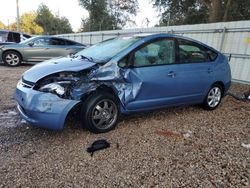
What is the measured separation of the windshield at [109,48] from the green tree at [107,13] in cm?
3080

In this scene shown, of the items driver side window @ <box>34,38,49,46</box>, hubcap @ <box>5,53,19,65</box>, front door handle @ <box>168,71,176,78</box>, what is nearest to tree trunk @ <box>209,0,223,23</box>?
driver side window @ <box>34,38,49,46</box>

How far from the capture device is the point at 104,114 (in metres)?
4.10

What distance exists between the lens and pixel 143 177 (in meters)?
3.00

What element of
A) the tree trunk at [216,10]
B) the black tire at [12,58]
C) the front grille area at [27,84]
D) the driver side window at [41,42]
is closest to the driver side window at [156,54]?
the front grille area at [27,84]

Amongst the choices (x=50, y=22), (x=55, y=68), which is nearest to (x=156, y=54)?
(x=55, y=68)

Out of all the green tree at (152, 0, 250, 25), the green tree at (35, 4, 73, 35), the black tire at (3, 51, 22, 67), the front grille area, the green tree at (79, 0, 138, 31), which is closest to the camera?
the front grille area

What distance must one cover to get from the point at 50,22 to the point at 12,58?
40.4 m

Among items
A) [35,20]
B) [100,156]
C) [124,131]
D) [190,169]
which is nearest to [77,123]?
[124,131]

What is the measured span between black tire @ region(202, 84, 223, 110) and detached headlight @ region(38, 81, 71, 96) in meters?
3.08

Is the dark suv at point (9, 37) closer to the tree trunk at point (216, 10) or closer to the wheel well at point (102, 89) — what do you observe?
the tree trunk at point (216, 10)

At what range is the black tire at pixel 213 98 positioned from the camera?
5.54 metres

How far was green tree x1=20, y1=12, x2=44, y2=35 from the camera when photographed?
172 ft

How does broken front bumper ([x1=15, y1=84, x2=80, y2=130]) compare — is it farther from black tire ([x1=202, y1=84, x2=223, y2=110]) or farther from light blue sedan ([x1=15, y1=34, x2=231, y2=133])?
black tire ([x1=202, y1=84, x2=223, y2=110])

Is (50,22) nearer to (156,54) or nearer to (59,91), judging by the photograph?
(156,54)
